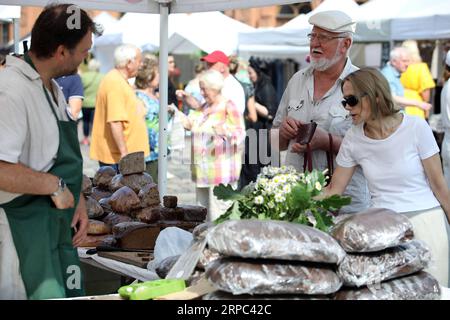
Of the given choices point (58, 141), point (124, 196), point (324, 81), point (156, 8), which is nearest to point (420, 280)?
point (58, 141)

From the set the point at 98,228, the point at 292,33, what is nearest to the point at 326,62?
the point at 98,228

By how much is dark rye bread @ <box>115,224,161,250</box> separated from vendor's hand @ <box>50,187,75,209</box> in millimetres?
1104

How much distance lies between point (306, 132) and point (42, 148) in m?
1.38

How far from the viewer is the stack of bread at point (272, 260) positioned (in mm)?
2156

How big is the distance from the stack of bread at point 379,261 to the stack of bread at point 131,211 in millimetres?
1576

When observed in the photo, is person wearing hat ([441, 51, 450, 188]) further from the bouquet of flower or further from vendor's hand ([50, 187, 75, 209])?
vendor's hand ([50, 187, 75, 209])

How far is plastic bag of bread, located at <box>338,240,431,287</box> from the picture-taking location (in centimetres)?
231

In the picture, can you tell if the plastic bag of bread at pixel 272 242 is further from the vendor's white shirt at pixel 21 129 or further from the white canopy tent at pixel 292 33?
the white canopy tent at pixel 292 33

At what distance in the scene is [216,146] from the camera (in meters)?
6.40

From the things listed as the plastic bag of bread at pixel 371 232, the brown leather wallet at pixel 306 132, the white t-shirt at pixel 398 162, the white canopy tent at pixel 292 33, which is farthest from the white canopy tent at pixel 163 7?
the white canopy tent at pixel 292 33

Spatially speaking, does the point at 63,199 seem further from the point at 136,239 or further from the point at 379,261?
the point at 136,239

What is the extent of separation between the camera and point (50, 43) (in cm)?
269

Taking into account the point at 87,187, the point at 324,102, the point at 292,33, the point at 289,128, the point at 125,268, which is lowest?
the point at 125,268

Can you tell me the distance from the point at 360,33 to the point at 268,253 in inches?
359
